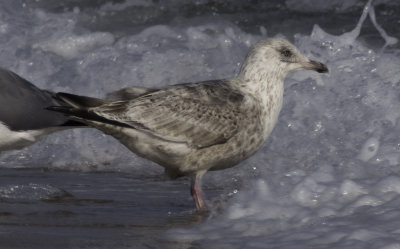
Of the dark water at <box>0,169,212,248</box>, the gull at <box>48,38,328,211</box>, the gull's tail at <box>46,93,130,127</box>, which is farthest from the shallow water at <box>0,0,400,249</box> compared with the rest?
the gull's tail at <box>46,93,130,127</box>

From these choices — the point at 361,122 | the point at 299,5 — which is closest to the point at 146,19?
the point at 299,5

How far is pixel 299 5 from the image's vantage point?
37.3 feet

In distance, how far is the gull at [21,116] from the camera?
6.07 m

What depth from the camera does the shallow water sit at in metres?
4.73

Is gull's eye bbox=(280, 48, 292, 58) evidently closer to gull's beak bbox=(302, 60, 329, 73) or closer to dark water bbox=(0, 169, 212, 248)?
gull's beak bbox=(302, 60, 329, 73)

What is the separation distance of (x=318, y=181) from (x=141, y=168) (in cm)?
181

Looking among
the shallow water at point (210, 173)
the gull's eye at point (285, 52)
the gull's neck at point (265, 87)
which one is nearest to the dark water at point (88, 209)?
the shallow water at point (210, 173)

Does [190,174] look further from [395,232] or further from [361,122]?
[361,122]

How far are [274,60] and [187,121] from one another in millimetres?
813

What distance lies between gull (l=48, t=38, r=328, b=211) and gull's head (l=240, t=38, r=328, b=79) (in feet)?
0.62

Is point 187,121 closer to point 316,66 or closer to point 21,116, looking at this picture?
point 316,66

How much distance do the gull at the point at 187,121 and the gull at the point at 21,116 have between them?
708 mm

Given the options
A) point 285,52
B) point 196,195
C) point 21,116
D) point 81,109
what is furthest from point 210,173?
point 81,109

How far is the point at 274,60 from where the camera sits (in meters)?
5.91
